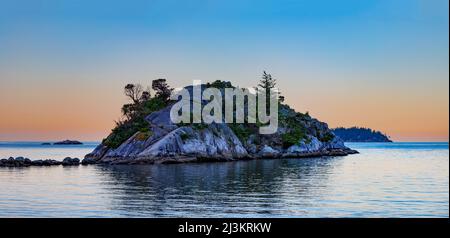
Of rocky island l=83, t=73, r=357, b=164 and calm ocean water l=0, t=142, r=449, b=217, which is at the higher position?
rocky island l=83, t=73, r=357, b=164

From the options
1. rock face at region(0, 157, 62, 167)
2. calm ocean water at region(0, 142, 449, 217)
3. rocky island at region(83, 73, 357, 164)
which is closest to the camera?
calm ocean water at region(0, 142, 449, 217)

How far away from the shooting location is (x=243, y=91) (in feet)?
485

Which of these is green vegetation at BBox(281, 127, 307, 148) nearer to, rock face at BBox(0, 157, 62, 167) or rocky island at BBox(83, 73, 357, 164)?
rocky island at BBox(83, 73, 357, 164)

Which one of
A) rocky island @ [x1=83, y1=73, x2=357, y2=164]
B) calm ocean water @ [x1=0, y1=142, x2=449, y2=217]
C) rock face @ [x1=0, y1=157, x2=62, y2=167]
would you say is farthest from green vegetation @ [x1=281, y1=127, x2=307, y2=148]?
calm ocean water @ [x1=0, y1=142, x2=449, y2=217]

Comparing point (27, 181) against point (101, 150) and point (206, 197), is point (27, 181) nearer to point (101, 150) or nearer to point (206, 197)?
point (206, 197)

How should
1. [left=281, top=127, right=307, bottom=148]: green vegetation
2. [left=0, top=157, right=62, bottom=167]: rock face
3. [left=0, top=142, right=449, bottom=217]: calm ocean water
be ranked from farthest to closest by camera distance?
[left=281, top=127, right=307, bottom=148]: green vegetation < [left=0, top=157, right=62, bottom=167]: rock face < [left=0, top=142, right=449, bottom=217]: calm ocean water

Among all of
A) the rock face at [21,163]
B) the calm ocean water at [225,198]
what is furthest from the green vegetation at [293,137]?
the calm ocean water at [225,198]

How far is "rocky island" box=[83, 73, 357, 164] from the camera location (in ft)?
318

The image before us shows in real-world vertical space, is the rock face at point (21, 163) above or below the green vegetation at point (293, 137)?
below

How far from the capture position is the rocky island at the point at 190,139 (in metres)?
97.0

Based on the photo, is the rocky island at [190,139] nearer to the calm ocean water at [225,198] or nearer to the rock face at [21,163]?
the rock face at [21,163]

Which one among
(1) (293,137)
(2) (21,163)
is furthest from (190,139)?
(1) (293,137)

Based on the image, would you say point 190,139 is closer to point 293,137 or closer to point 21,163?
point 21,163
